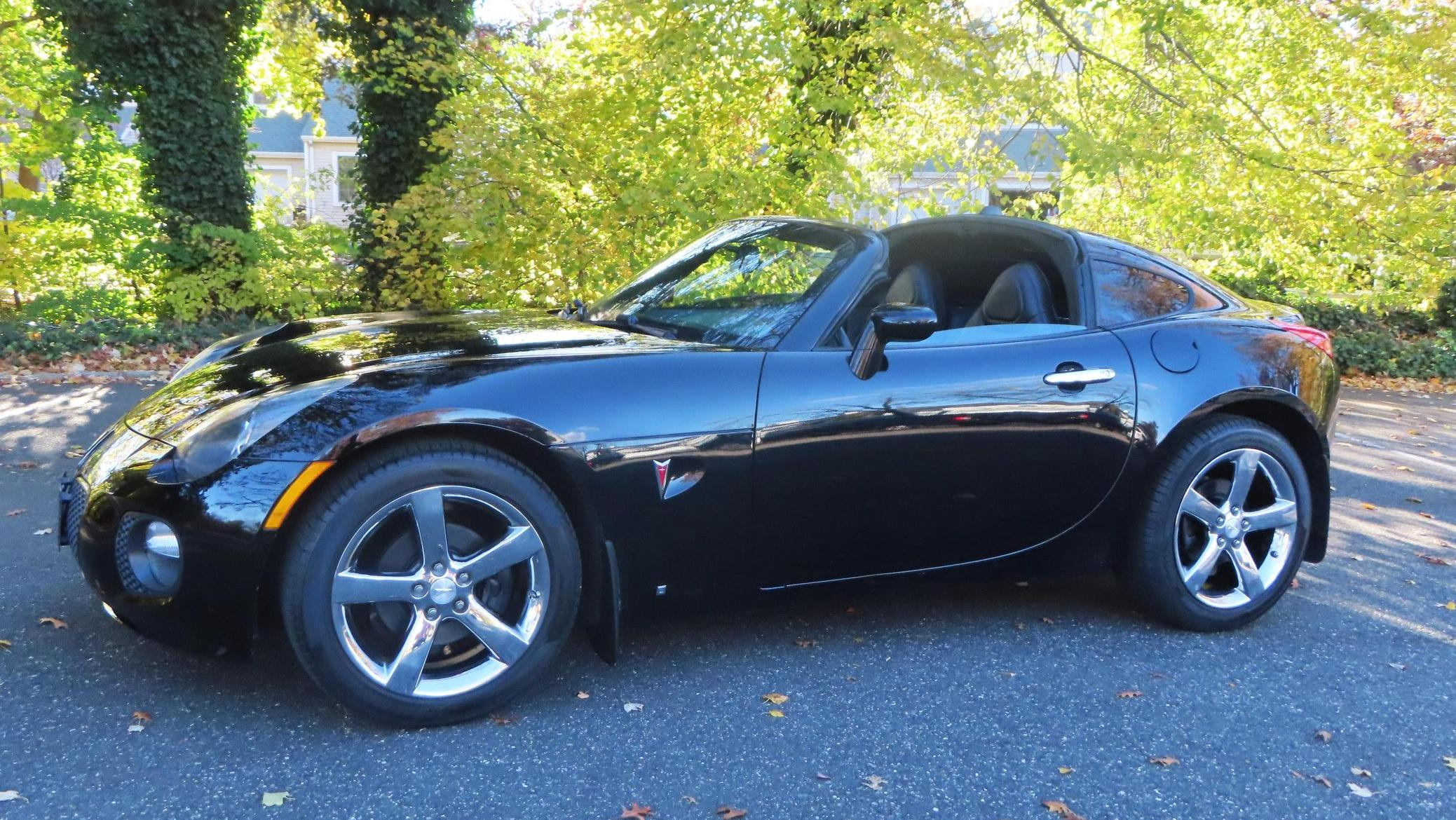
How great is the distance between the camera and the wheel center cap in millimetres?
2834

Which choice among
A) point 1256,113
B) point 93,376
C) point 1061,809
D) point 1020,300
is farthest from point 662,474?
point 93,376

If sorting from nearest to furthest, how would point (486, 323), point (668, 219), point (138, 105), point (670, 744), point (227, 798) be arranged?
point (227, 798), point (670, 744), point (486, 323), point (668, 219), point (138, 105)

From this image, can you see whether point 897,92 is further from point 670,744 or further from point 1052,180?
point 670,744

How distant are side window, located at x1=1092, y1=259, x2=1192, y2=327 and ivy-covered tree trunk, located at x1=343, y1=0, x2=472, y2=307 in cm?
512

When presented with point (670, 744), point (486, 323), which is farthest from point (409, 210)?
point (670, 744)

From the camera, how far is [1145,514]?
3.78 metres

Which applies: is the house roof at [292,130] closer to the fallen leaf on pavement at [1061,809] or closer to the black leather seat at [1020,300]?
the black leather seat at [1020,300]

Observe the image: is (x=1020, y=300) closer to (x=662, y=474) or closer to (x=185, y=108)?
(x=662, y=474)

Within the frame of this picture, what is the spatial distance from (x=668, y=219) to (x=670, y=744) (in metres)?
4.76

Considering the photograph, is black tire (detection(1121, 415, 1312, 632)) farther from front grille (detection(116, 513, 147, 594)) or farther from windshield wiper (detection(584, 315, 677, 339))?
front grille (detection(116, 513, 147, 594))

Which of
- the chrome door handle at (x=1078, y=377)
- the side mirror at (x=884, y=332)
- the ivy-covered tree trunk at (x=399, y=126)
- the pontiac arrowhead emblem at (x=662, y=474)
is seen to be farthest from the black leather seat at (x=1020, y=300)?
the ivy-covered tree trunk at (x=399, y=126)

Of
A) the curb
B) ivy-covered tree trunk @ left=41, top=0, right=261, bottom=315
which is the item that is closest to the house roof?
ivy-covered tree trunk @ left=41, top=0, right=261, bottom=315

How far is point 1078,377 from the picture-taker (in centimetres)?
362

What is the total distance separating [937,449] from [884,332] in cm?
42
